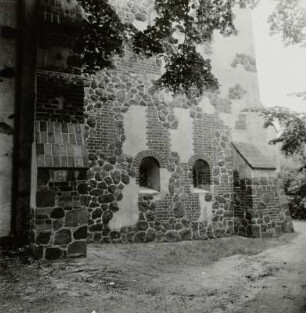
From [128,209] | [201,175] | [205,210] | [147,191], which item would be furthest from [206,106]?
[128,209]

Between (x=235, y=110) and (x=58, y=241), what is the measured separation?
27.7ft

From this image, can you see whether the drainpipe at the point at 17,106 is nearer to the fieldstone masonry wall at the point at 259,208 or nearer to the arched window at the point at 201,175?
the arched window at the point at 201,175

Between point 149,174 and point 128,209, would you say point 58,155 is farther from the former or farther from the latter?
point 149,174

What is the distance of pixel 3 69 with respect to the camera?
6.75 meters

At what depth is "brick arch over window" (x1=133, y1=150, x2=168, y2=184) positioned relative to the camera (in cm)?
975

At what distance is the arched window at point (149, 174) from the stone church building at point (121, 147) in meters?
→ 0.03

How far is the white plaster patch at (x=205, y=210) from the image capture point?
1084 cm

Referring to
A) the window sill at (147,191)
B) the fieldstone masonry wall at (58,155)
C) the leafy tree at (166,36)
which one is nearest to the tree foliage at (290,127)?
the leafy tree at (166,36)

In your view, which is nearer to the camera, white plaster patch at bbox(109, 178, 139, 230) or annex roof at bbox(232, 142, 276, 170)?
white plaster patch at bbox(109, 178, 139, 230)

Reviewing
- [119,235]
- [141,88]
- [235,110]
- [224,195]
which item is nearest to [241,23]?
[235,110]

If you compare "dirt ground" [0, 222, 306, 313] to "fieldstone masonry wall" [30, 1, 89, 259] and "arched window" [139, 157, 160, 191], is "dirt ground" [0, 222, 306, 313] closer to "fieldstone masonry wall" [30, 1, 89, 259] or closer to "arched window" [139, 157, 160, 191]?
"fieldstone masonry wall" [30, 1, 89, 259]

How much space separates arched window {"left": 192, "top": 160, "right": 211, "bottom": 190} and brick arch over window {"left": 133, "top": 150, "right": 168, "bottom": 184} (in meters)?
1.49

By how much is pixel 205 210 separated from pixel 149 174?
7.32 ft

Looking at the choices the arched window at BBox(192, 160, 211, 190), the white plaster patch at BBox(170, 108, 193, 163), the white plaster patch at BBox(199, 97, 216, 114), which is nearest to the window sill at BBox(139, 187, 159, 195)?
the white plaster patch at BBox(170, 108, 193, 163)
